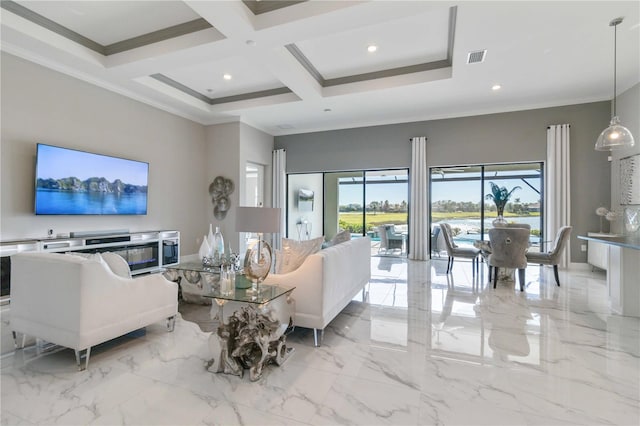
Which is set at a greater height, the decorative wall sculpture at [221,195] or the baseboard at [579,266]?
the decorative wall sculpture at [221,195]

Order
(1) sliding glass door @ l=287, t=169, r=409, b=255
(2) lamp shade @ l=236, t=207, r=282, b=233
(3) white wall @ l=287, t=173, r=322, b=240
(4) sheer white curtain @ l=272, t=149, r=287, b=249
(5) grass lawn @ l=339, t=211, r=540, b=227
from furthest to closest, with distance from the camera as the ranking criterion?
1. (3) white wall @ l=287, t=173, r=322, b=240
2. (4) sheer white curtain @ l=272, t=149, r=287, b=249
3. (1) sliding glass door @ l=287, t=169, r=409, b=255
4. (5) grass lawn @ l=339, t=211, r=540, b=227
5. (2) lamp shade @ l=236, t=207, r=282, b=233

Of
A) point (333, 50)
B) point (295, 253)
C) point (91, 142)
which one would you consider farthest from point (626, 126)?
point (91, 142)

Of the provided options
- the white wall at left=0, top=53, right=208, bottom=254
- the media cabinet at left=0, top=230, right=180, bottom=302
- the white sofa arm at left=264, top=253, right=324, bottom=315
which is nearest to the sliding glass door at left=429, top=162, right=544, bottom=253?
the white sofa arm at left=264, top=253, right=324, bottom=315

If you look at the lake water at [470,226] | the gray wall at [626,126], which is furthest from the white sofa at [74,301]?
the gray wall at [626,126]

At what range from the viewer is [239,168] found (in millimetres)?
6766

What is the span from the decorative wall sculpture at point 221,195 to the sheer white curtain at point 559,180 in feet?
21.7

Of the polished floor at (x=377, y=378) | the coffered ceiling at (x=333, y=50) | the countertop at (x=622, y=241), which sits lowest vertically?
the polished floor at (x=377, y=378)

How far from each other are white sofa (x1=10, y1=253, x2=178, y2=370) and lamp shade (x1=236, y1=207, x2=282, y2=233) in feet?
3.28

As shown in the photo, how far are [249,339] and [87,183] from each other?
165 inches

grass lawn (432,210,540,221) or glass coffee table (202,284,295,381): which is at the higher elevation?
grass lawn (432,210,540,221)

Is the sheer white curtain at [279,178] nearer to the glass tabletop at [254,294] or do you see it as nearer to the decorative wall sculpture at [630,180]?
the glass tabletop at [254,294]

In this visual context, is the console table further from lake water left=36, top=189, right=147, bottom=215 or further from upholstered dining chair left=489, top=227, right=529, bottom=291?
lake water left=36, top=189, right=147, bottom=215

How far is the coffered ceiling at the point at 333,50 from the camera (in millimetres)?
3303

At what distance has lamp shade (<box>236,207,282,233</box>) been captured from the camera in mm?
2959
